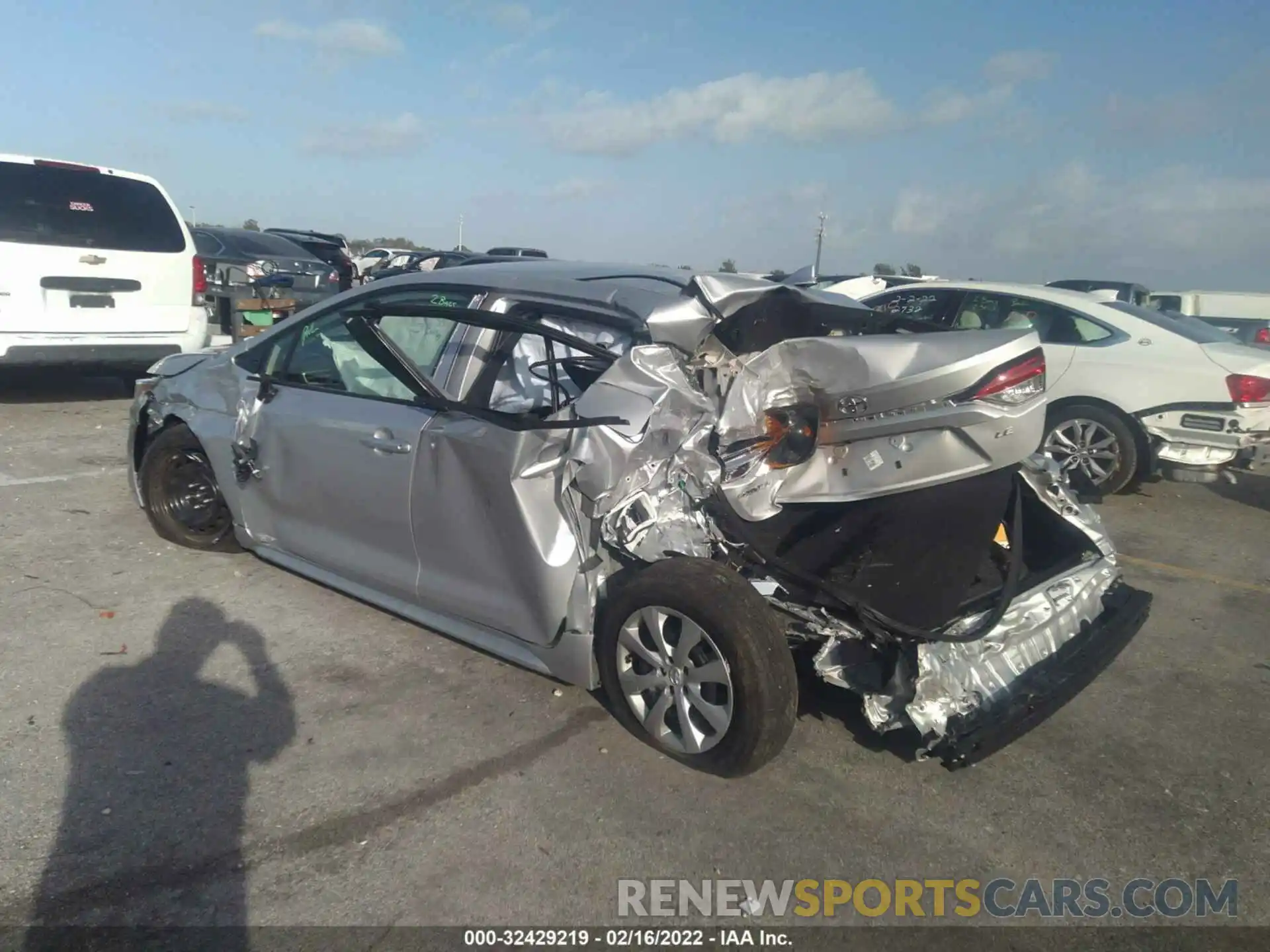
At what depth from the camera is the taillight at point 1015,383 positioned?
3.28m

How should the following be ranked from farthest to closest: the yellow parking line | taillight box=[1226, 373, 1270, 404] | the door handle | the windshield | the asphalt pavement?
the windshield
taillight box=[1226, 373, 1270, 404]
the yellow parking line
the door handle
the asphalt pavement

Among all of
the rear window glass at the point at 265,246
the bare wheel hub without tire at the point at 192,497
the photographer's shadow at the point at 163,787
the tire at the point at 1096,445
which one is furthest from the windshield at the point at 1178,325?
the rear window glass at the point at 265,246

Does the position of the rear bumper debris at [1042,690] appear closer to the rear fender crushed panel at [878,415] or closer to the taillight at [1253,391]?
the rear fender crushed panel at [878,415]

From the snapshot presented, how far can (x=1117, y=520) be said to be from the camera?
24.1ft

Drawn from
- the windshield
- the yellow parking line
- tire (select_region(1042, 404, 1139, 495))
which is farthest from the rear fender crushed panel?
the windshield

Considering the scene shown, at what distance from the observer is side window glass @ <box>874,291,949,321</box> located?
891cm

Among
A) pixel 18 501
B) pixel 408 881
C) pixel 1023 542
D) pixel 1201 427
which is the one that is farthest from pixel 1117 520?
pixel 18 501

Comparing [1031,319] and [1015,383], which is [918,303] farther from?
[1015,383]

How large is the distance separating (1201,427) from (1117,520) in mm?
985

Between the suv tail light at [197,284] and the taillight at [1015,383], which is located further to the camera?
the suv tail light at [197,284]

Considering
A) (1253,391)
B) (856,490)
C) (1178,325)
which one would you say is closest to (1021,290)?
(1178,325)

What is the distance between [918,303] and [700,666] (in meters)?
6.66

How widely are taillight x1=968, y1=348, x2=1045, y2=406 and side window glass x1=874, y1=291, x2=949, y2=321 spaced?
565 centimetres

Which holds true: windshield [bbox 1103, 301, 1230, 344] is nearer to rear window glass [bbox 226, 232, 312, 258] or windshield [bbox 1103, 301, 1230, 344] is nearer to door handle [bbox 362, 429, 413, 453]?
door handle [bbox 362, 429, 413, 453]
